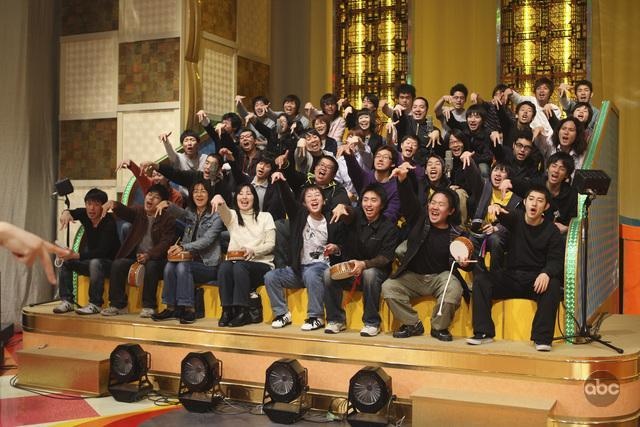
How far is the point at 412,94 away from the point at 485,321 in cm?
320

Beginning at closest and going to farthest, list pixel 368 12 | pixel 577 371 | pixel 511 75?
pixel 577 371, pixel 511 75, pixel 368 12

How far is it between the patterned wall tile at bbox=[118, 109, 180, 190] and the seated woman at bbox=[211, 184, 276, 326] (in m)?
2.31

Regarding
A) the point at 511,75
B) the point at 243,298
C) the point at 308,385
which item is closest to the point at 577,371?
the point at 308,385

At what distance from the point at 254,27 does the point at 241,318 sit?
4743 mm

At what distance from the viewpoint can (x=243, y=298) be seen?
5523mm

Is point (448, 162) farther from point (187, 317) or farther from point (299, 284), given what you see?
point (187, 317)

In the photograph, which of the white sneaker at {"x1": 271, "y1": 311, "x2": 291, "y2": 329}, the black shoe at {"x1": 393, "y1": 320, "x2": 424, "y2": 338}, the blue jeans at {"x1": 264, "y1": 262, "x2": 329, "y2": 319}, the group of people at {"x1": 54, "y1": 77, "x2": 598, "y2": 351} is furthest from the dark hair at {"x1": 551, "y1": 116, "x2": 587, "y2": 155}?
the white sneaker at {"x1": 271, "y1": 311, "x2": 291, "y2": 329}

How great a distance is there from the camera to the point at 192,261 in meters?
5.85

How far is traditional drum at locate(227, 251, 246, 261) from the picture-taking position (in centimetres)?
558

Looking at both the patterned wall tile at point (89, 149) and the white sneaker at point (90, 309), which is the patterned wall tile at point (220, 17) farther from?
the white sneaker at point (90, 309)

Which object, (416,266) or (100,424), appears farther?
(416,266)

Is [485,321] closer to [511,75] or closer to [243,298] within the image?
[243,298]

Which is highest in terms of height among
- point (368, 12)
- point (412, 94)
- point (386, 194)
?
point (368, 12)

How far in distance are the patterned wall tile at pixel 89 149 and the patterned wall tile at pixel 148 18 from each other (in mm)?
967
